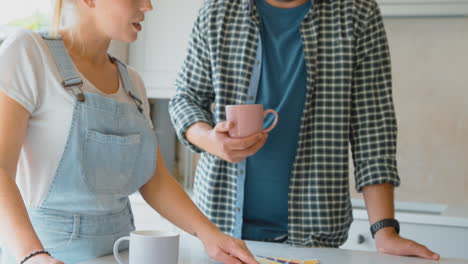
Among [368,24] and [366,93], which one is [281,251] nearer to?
[366,93]

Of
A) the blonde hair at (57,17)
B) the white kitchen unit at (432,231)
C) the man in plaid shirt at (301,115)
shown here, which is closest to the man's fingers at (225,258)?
the man in plaid shirt at (301,115)

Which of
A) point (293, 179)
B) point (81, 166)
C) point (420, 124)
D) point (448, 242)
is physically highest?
point (81, 166)

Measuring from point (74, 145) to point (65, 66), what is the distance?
15 centimetres

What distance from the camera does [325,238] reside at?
4.48ft

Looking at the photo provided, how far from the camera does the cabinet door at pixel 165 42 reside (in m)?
2.96

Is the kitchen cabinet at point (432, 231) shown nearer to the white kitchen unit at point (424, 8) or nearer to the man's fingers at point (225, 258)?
the white kitchen unit at point (424, 8)

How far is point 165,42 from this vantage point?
3002 millimetres

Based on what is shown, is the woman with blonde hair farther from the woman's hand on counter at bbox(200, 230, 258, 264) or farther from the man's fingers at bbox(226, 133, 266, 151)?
the man's fingers at bbox(226, 133, 266, 151)

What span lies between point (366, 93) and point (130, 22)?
0.62 m

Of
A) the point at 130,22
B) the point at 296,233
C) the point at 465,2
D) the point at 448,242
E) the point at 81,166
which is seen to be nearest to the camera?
the point at 81,166

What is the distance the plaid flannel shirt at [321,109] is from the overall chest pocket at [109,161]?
29 cm

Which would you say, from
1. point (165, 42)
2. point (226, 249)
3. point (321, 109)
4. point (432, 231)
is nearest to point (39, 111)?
point (226, 249)

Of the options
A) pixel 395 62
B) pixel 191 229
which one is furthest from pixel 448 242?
pixel 191 229

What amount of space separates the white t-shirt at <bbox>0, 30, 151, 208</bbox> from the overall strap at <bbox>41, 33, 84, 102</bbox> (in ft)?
0.03
